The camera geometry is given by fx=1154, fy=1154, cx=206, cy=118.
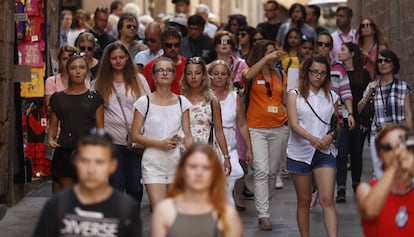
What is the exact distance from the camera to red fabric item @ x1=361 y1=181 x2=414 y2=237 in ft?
20.1

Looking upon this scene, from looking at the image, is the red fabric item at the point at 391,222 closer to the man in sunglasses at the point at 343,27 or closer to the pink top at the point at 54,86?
the pink top at the point at 54,86

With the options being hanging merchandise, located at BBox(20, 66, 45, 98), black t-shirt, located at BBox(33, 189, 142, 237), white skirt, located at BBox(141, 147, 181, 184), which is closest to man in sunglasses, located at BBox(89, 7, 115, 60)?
hanging merchandise, located at BBox(20, 66, 45, 98)

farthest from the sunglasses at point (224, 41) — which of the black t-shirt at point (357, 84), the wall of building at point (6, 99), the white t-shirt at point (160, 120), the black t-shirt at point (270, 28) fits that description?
the black t-shirt at point (270, 28)

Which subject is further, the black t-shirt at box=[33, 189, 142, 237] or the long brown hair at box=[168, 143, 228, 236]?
the long brown hair at box=[168, 143, 228, 236]

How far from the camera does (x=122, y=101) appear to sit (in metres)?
10.0

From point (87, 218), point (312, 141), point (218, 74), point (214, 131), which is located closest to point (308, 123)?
point (312, 141)

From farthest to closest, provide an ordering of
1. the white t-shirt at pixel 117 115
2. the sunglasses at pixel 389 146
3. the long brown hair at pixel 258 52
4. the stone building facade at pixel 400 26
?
the stone building facade at pixel 400 26 < the long brown hair at pixel 258 52 < the white t-shirt at pixel 117 115 < the sunglasses at pixel 389 146

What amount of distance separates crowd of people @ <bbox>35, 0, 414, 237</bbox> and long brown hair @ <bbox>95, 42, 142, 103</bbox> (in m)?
0.01

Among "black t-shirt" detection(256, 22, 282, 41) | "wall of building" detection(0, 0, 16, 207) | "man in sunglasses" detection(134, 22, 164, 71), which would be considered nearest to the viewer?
"wall of building" detection(0, 0, 16, 207)

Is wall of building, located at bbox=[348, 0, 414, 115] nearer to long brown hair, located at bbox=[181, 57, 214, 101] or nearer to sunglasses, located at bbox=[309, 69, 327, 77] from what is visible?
sunglasses, located at bbox=[309, 69, 327, 77]

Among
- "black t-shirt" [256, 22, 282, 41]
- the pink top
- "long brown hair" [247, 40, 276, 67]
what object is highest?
"black t-shirt" [256, 22, 282, 41]

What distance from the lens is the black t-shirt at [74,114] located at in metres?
9.48

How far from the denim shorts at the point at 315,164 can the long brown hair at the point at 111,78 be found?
1.50m

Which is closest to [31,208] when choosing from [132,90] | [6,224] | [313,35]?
[6,224]
